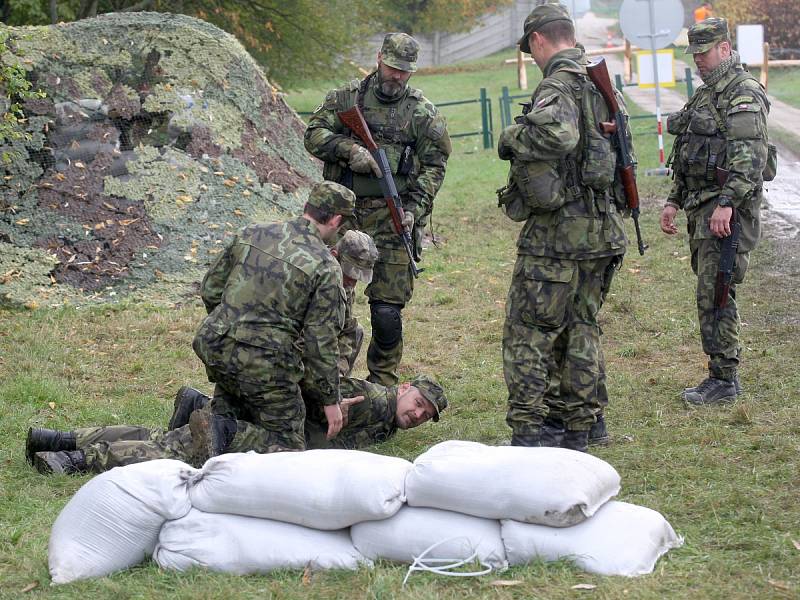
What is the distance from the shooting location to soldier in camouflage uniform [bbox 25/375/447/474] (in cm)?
532

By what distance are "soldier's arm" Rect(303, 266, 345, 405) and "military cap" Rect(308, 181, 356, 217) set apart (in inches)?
11.1

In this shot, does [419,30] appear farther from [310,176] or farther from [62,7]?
[310,176]

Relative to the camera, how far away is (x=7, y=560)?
4277mm

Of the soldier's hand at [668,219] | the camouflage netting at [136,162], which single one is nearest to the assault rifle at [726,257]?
the soldier's hand at [668,219]

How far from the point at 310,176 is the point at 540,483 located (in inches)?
341

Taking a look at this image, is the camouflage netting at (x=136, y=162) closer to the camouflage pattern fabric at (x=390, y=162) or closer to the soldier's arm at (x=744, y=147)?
the camouflage pattern fabric at (x=390, y=162)

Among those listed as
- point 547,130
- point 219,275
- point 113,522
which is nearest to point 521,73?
point 547,130

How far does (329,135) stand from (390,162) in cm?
41

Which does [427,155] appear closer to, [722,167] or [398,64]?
[398,64]

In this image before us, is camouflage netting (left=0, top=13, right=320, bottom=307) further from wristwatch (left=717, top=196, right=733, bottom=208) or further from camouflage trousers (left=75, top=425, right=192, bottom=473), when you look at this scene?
wristwatch (left=717, top=196, right=733, bottom=208)

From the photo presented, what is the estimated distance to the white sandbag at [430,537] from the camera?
3.92 m

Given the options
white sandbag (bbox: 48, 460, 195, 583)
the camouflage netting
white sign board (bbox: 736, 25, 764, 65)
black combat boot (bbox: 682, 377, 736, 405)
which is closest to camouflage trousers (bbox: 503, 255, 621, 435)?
black combat boot (bbox: 682, 377, 736, 405)

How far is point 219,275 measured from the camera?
17.6 ft

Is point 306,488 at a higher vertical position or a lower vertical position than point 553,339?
lower
